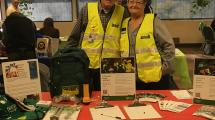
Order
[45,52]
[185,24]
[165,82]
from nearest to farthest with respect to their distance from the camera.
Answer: [165,82] < [45,52] < [185,24]

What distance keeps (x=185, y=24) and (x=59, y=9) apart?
3349 mm

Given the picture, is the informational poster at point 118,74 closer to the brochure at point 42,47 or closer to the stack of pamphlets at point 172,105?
the stack of pamphlets at point 172,105

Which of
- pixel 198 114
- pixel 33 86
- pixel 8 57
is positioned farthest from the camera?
pixel 8 57

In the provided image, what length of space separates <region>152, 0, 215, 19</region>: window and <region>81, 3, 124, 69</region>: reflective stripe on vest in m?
6.02

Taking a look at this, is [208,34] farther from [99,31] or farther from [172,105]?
[172,105]

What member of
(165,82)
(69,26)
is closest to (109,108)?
(165,82)

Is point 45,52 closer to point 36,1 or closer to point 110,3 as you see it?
point 110,3

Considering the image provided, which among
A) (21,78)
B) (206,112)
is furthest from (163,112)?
(21,78)

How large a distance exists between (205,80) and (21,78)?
1.18 metres

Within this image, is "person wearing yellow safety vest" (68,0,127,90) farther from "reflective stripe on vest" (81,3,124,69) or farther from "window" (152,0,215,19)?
"window" (152,0,215,19)

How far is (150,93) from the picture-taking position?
2.41 m

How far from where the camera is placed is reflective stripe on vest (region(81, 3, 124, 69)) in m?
2.80

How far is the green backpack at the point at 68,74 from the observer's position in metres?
2.27

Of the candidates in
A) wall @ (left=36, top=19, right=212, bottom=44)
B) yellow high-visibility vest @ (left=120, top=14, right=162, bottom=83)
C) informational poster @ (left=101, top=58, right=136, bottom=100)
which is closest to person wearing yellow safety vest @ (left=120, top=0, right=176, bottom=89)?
yellow high-visibility vest @ (left=120, top=14, right=162, bottom=83)
